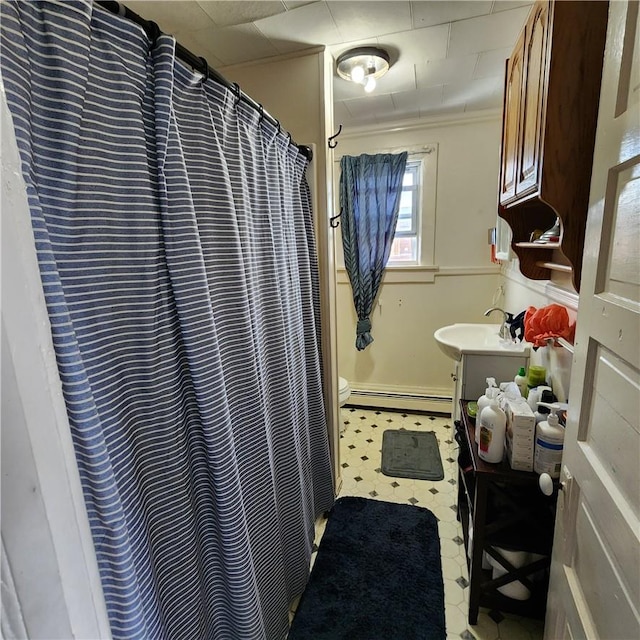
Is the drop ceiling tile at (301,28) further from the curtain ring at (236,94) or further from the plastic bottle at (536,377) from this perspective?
the plastic bottle at (536,377)

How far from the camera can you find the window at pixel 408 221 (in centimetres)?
278

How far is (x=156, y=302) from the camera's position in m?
0.75

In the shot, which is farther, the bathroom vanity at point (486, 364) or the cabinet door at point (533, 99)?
the bathroom vanity at point (486, 364)

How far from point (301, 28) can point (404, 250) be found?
180cm

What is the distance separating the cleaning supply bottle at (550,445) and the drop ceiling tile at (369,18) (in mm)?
1639

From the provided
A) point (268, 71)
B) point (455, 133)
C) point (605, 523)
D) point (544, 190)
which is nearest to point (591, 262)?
point (544, 190)

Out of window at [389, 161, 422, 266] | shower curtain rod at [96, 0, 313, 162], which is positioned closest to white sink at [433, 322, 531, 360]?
window at [389, 161, 422, 266]

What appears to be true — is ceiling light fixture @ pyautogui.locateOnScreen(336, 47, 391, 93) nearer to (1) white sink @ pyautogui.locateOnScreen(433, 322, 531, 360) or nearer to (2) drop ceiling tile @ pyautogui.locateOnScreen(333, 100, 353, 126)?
(2) drop ceiling tile @ pyautogui.locateOnScreen(333, 100, 353, 126)

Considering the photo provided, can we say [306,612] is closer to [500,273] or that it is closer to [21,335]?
[21,335]

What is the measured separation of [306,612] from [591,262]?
62.7 inches

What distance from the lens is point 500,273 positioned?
2650 millimetres

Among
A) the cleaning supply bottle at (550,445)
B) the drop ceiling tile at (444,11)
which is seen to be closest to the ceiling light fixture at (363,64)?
the drop ceiling tile at (444,11)

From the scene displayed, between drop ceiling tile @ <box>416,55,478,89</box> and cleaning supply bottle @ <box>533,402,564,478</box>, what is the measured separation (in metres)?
1.78

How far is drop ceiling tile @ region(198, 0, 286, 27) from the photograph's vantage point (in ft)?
4.26
